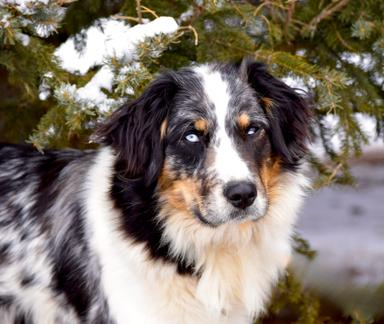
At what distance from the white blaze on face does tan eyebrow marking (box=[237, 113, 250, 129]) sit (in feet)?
0.21

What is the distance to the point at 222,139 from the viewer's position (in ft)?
11.0

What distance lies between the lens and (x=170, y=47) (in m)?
4.38

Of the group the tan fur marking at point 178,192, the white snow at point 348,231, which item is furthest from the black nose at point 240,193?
the white snow at point 348,231

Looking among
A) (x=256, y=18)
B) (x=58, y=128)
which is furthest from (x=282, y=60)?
(x=58, y=128)

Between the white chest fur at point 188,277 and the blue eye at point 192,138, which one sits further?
the white chest fur at point 188,277

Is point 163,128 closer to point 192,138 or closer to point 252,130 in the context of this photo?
point 192,138

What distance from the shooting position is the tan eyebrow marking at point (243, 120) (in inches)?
135

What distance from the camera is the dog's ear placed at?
12.0 feet

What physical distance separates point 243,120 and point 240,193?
39 cm

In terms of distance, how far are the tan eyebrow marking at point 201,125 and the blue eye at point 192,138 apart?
41 millimetres

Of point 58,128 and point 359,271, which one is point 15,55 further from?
point 359,271

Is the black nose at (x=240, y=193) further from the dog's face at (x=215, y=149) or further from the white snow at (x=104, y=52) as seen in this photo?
the white snow at (x=104, y=52)

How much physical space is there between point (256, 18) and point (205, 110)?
1028 millimetres

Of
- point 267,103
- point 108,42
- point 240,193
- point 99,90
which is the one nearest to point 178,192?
point 240,193
